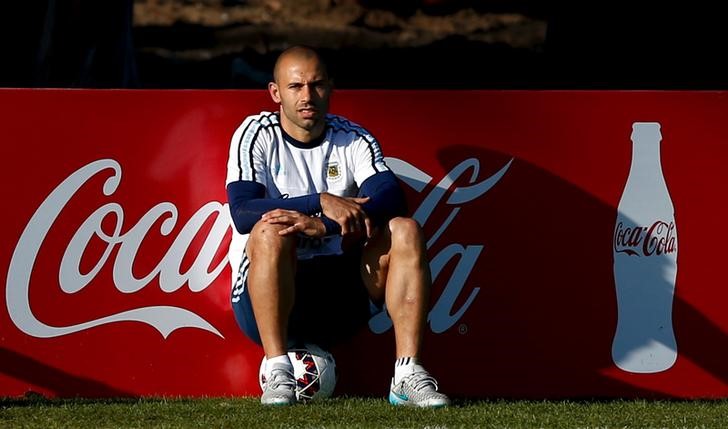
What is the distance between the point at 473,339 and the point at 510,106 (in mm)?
993

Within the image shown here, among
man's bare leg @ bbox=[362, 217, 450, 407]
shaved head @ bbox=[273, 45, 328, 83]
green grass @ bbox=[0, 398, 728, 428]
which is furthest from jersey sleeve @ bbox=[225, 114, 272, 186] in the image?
green grass @ bbox=[0, 398, 728, 428]

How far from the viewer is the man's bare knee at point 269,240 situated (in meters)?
5.66

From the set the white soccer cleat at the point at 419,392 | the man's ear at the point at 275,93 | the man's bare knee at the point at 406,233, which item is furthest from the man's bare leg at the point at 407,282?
the man's ear at the point at 275,93

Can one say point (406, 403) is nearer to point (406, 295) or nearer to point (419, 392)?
point (419, 392)

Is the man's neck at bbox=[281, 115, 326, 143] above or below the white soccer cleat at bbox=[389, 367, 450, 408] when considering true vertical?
above

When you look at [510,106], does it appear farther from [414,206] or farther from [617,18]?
[617,18]

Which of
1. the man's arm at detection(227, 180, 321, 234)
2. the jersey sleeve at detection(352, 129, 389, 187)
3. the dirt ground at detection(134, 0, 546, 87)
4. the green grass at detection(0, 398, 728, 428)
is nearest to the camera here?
the green grass at detection(0, 398, 728, 428)

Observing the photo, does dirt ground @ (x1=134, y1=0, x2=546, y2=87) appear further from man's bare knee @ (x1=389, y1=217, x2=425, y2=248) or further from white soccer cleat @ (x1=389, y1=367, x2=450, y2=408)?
white soccer cleat @ (x1=389, y1=367, x2=450, y2=408)

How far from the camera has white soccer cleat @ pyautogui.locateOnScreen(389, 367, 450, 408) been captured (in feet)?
18.6

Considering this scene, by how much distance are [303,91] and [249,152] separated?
12.6 inches

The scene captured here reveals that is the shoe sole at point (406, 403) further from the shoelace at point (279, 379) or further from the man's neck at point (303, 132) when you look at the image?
the man's neck at point (303, 132)

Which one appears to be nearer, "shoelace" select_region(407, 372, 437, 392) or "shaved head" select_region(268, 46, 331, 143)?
"shoelace" select_region(407, 372, 437, 392)

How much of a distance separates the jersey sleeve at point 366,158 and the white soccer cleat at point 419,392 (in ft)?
2.68

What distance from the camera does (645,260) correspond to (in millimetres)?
6336
